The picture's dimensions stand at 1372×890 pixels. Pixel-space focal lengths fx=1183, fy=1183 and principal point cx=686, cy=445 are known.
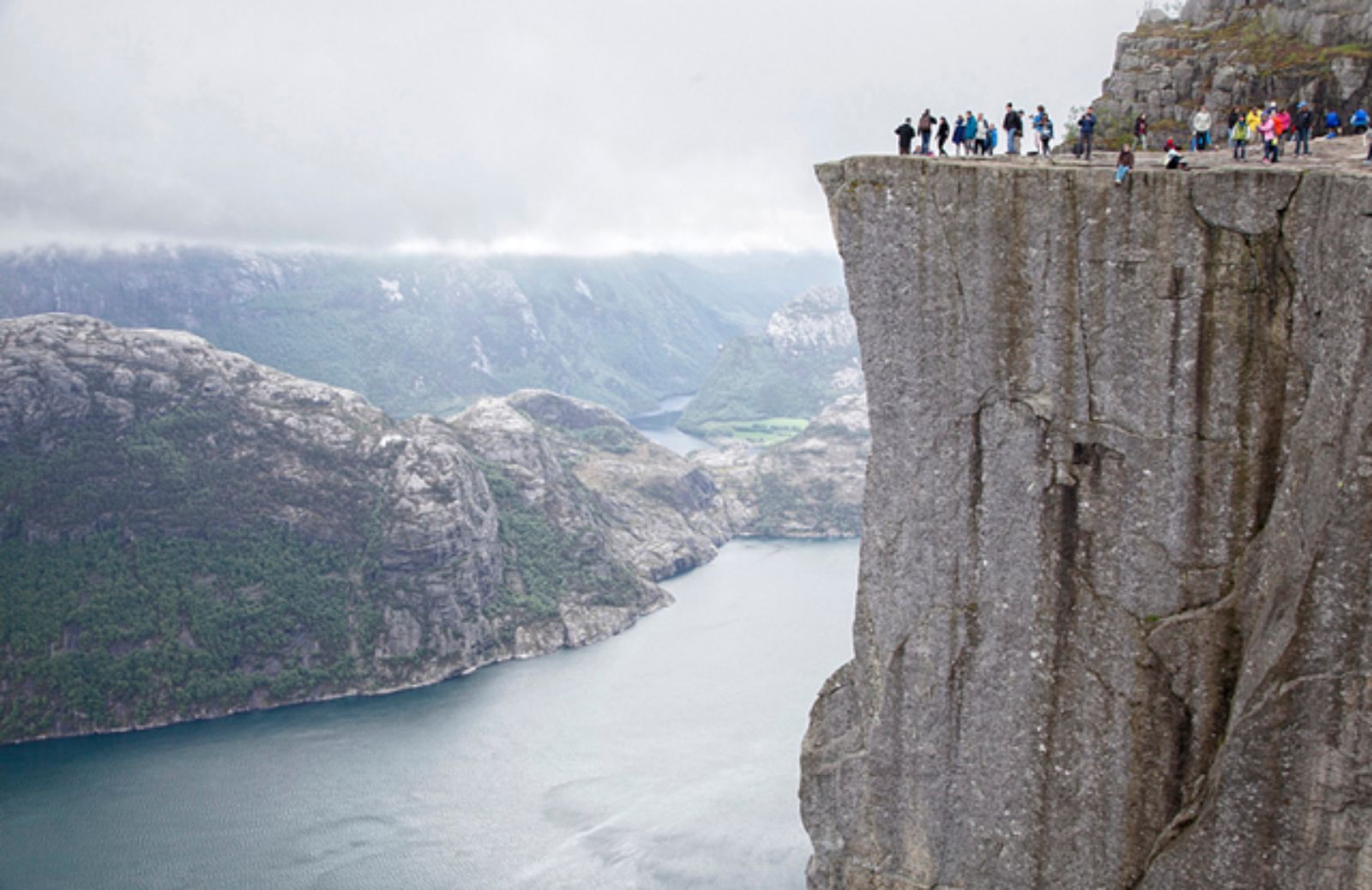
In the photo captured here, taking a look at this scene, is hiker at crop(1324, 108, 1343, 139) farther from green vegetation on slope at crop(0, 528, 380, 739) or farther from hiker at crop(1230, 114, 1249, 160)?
green vegetation on slope at crop(0, 528, 380, 739)

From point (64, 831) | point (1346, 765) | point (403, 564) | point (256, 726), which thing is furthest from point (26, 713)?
point (1346, 765)

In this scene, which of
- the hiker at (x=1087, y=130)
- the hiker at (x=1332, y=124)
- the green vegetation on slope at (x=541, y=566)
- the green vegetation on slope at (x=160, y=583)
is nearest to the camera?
the hiker at (x=1087, y=130)

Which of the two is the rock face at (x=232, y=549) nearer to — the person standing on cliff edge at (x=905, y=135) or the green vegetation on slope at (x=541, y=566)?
the green vegetation on slope at (x=541, y=566)

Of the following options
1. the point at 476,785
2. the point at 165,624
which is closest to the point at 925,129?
the point at 476,785

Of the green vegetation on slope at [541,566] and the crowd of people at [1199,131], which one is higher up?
the crowd of people at [1199,131]

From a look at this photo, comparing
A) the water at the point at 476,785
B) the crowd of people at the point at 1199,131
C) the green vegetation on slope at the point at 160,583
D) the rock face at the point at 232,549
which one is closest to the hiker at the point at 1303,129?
the crowd of people at the point at 1199,131

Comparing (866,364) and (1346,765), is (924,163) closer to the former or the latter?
(866,364)
